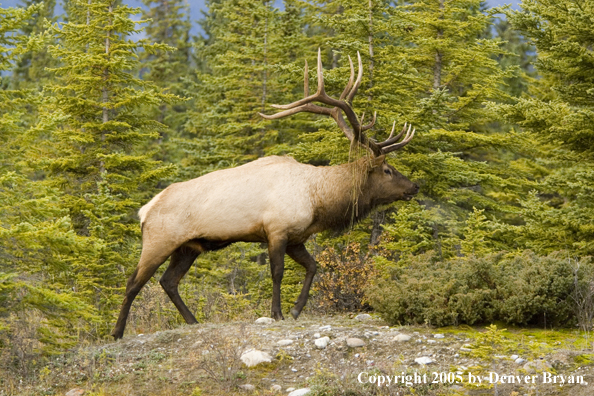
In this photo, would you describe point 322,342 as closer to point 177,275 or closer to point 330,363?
point 330,363

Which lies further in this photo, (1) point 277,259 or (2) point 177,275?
(2) point 177,275

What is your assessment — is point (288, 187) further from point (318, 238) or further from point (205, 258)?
point (205, 258)

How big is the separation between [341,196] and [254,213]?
1.27 m

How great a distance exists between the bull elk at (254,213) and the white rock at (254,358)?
190 cm

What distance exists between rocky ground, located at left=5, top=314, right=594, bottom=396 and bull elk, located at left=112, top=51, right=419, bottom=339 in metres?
1.21

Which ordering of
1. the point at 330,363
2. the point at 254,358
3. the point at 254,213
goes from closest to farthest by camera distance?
1. the point at 330,363
2. the point at 254,358
3. the point at 254,213

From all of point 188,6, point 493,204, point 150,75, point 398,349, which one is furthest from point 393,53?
point 188,6

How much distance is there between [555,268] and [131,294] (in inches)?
201

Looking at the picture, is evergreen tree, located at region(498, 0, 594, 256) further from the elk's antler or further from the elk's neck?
the elk's neck

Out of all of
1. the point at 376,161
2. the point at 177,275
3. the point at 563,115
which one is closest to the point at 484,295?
the point at 376,161

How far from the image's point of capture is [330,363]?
5.66 meters

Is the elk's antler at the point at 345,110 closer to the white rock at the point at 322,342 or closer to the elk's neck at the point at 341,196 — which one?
the elk's neck at the point at 341,196

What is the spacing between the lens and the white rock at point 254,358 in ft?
19.0

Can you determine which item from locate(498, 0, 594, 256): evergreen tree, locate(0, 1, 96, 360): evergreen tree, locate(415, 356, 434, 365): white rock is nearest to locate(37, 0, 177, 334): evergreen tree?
locate(0, 1, 96, 360): evergreen tree
